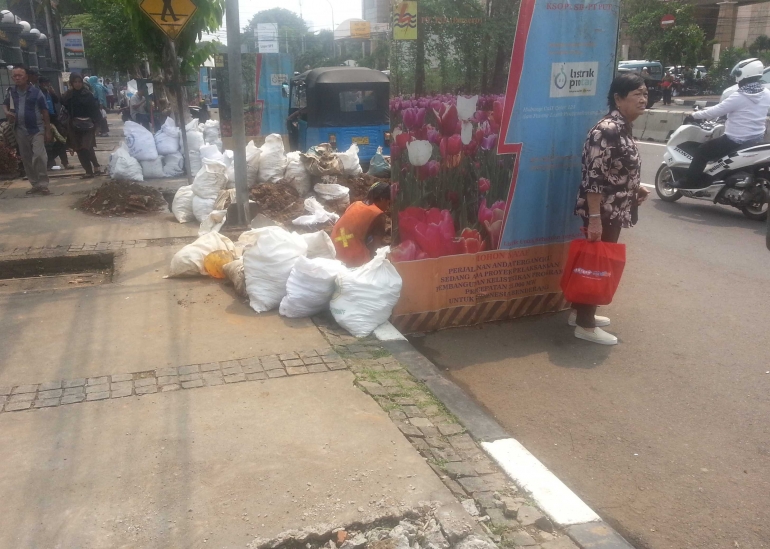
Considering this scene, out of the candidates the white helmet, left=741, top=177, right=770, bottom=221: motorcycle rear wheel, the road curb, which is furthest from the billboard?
the road curb

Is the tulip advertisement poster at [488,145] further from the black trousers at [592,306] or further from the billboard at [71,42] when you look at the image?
the billboard at [71,42]

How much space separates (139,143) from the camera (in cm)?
1172

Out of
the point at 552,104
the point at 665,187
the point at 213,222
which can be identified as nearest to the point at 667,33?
the point at 665,187

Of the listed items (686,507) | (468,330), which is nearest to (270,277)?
(468,330)

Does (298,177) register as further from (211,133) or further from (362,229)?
(211,133)

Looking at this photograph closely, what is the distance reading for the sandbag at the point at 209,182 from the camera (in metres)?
8.58

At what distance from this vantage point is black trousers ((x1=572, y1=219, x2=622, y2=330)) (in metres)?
5.00

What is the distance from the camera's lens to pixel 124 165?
10938 millimetres

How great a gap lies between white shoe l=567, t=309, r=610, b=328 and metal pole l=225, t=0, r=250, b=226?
423 cm

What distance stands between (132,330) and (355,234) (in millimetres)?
1853

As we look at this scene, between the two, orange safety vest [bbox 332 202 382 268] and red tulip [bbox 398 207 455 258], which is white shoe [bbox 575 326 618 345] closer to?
red tulip [bbox 398 207 455 258]

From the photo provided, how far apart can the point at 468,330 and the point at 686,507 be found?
2.36 meters

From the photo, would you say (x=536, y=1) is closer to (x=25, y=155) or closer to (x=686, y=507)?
(x=686, y=507)

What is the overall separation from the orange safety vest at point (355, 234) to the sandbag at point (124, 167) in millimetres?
6368
